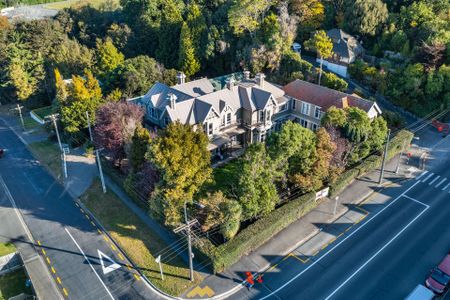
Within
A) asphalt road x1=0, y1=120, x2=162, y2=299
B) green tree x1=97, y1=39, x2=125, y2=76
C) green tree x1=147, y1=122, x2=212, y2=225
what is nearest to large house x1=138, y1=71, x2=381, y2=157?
green tree x1=147, y1=122, x2=212, y2=225

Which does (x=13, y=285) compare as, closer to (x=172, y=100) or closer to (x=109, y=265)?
(x=109, y=265)

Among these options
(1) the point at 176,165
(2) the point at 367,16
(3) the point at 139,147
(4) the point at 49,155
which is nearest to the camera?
(1) the point at 176,165

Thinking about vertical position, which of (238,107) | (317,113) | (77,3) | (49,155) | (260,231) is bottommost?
(49,155)

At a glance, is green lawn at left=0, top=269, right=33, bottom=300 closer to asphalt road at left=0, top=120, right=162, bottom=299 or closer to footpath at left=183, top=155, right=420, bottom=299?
asphalt road at left=0, top=120, right=162, bottom=299

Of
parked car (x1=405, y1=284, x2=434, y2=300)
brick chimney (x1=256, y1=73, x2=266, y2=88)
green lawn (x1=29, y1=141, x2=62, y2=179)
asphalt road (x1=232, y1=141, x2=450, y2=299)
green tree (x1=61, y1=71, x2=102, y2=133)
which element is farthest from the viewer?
brick chimney (x1=256, y1=73, x2=266, y2=88)

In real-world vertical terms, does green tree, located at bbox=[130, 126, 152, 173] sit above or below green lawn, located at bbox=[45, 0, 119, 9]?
below

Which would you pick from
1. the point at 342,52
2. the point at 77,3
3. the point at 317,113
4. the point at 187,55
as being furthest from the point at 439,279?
the point at 77,3
